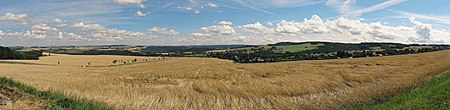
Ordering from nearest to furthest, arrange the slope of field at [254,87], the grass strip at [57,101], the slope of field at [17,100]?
the slope of field at [17,100] → the grass strip at [57,101] → the slope of field at [254,87]

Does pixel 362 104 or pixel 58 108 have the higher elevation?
pixel 58 108

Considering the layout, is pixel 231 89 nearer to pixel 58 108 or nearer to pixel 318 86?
pixel 318 86

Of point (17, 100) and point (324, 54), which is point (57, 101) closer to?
point (17, 100)

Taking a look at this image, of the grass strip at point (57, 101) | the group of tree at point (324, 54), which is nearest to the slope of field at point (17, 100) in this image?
the grass strip at point (57, 101)

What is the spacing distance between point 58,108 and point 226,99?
11.9 metres

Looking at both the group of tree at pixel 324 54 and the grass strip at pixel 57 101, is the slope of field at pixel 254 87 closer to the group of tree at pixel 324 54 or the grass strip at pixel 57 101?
the grass strip at pixel 57 101

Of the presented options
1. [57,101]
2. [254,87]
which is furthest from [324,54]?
[57,101]

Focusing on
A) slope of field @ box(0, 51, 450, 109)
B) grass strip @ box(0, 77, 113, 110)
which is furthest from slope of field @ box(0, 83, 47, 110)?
slope of field @ box(0, 51, 450, 109)

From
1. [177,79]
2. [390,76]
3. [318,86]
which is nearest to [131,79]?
[177,79]

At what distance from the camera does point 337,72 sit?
96.7 feet

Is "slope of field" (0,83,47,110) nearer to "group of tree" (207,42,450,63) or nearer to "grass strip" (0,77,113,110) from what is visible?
"grass strip" (0,77,113,110)

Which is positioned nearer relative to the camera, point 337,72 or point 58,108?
point 58,108

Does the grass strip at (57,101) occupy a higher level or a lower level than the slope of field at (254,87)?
higher

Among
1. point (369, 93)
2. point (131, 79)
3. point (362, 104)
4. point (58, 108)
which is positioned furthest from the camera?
point (131, 79)
